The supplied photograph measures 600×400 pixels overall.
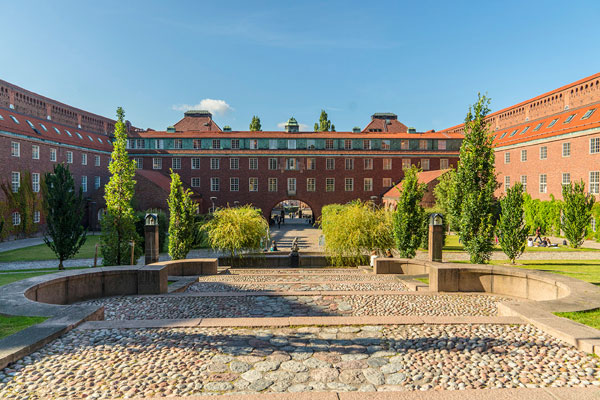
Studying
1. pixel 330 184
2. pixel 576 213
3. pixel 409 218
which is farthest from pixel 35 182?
pixel 576 213

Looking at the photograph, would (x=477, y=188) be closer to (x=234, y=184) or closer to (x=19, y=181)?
(x=234, y=184)

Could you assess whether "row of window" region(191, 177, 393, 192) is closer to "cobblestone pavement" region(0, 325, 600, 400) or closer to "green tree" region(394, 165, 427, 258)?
"green tree" region(394, 165, 427, 258)

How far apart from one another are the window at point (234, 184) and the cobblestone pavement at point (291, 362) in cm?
4209

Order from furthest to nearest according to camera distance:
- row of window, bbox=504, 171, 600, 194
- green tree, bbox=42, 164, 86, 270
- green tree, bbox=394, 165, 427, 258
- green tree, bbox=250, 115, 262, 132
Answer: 1. green tree, bbox=250, 115, 262, 132
2. row of window, bbox=504, 171, 600, 194
3. green tree, bbox=394, 165, 427, 258
4. green tree, bbox=42, 164, 86, 270

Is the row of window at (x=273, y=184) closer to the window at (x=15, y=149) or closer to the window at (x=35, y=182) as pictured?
the window at (x=35, y=182)

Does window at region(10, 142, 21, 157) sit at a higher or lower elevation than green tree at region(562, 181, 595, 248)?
higher

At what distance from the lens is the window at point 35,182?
1398 inches

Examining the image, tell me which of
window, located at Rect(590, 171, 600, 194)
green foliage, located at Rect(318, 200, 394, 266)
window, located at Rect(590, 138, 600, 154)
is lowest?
green foliage, located at Rect(318, 200, 394, 266)

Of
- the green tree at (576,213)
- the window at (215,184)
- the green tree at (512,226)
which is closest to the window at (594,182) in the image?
the green tree at (576,213)

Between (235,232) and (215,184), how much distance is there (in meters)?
30.4

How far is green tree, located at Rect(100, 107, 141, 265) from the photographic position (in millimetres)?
16609

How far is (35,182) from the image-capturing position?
35875mm

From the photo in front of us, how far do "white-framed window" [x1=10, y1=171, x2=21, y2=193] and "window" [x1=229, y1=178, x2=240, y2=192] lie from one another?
22.6 meters

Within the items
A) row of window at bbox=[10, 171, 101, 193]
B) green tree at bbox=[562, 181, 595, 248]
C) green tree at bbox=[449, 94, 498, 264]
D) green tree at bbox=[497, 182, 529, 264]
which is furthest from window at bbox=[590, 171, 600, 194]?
row of window at bbox=[10, 171, 101, 193]
